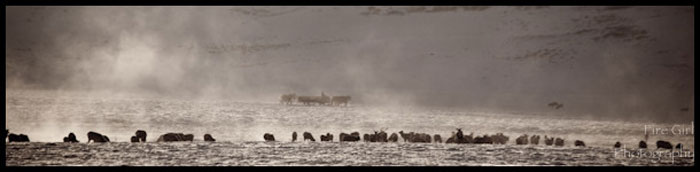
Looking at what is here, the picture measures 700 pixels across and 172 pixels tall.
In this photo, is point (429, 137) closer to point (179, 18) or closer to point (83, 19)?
point (179, 18)

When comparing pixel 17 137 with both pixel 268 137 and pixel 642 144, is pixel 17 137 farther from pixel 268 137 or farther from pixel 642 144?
pixel 642 144

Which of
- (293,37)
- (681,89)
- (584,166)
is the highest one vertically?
(293,37)

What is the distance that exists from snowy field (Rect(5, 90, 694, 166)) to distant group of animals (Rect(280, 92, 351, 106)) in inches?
19.8

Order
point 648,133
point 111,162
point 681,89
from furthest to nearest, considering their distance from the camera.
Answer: point 681,89 < point 648,133 < point 111,162

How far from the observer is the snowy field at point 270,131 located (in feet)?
56.4

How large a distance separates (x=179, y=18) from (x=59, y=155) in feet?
22.0

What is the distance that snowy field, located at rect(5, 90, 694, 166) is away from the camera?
17.2 metres

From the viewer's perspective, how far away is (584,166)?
1662 centimetres

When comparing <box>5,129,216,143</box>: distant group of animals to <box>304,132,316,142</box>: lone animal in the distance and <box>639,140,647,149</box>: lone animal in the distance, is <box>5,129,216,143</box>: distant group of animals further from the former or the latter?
<box>639,140,647,149</box>: lone animal in the distance

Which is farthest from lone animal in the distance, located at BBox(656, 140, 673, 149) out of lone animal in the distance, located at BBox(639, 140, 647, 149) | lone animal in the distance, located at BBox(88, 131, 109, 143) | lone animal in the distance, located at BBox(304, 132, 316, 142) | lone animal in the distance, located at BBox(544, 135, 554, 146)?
lone animal in the distance, located at BBox(88, 131, 109, 143)

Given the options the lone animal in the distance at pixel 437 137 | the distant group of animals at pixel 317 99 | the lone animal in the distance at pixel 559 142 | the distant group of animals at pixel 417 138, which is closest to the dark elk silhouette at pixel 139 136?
the distant group of animals at pixel 417 138

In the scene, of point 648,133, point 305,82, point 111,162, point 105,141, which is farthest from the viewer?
point 305,82

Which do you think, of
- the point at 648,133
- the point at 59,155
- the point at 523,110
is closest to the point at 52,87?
the point at 59,155

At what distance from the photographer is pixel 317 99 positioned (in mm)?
24734
